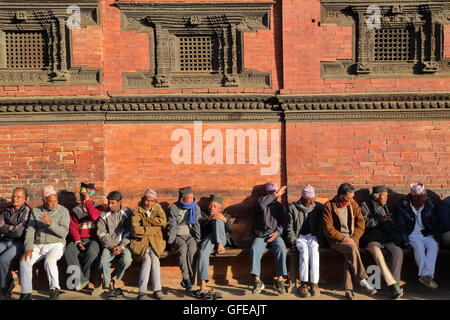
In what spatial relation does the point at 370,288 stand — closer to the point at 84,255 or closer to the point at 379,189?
the point at 379,189

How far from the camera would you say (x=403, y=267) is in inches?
373

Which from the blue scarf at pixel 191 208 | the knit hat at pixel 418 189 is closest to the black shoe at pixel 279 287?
the blue scarf at pixel 191 208

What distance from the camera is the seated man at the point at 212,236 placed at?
8.87m

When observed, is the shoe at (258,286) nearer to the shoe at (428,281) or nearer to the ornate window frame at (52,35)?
the shoe at (428,281)

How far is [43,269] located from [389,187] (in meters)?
6.37

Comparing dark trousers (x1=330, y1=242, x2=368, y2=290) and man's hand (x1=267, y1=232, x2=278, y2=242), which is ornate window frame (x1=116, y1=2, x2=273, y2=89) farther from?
dark trousers (x1=330, y1=242, x2=368, y2=290)

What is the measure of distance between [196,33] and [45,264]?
4909 millimetres

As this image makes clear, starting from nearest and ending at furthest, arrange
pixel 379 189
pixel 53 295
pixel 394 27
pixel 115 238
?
pixel 53 295, pixel 115 238, pixel 379 189, pixel 394 27

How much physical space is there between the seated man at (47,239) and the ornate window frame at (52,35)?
7.33 ft

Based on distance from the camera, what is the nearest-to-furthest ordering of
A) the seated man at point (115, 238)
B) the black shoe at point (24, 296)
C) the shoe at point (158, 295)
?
the black shoe at point (24, 296)
the shoe at point (158, 295)
the seated man at point (115, 238)

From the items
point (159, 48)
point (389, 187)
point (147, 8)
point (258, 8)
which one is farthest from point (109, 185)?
point (389, 187)

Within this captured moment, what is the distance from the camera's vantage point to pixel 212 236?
9320mm

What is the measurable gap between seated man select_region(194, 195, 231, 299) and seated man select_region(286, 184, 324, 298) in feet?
3.63

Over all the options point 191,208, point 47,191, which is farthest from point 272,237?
point 47,191
